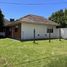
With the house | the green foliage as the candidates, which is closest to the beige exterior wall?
the house

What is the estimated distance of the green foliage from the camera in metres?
38.6

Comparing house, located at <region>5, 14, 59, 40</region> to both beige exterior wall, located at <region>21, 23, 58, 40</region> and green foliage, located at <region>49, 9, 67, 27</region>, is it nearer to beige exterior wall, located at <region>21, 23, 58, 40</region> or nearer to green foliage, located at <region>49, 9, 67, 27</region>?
beige exterior wall, located at <region>21, 23, 58, 40</region>

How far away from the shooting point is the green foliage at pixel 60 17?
3859 cm

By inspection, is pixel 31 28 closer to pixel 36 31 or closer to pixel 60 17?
pixel 36 31

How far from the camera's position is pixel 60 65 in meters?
9.41

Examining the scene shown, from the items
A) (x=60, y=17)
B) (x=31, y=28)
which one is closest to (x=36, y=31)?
(x=31, y=28)

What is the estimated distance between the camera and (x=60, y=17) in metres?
40.7

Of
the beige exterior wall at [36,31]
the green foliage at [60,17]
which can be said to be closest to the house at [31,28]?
the beige exterior wall at [36,31]

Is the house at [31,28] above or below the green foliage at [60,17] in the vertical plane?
below

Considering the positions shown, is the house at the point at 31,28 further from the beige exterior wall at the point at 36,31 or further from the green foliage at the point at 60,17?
the green foliage at the point at 60,17

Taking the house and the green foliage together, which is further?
the green foliage

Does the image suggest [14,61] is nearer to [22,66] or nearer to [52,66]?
[22,66]

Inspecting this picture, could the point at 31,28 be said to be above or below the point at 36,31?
above

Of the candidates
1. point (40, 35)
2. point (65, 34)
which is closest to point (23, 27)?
point (40, 35)
